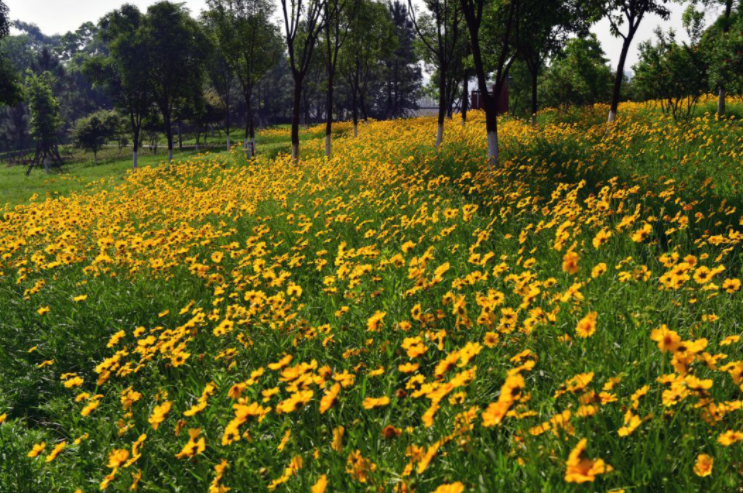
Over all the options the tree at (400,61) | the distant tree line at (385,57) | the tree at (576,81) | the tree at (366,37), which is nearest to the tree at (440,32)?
the distant tree line at (385,57)

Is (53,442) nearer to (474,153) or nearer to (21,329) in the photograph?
(21,329)

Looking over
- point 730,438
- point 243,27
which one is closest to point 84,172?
point 243,27

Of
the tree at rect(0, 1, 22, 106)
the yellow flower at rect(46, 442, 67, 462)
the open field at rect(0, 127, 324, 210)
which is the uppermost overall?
the tree at rect(0, 1, 22, 106)

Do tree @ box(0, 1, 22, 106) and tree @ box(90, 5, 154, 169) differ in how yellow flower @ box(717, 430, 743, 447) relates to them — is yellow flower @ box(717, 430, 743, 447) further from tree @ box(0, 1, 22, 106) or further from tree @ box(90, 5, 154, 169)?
tree @ box(90, 5, 154, 169)

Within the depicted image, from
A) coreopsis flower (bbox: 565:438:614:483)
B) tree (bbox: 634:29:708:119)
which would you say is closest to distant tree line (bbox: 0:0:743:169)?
tree (bbox: 634:29:708:119)

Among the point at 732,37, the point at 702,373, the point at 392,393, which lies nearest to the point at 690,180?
the point at 702,373

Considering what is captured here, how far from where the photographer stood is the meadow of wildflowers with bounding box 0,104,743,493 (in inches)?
75.3

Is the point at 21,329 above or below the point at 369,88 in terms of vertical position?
below

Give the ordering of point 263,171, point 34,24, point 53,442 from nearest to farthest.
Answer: point 53,442, point 263,171, point 34,24

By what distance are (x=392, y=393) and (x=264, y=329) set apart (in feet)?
3.92

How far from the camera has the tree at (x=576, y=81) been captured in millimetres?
28688

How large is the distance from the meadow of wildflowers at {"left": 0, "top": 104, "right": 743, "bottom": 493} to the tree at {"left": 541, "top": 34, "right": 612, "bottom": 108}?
24096mm

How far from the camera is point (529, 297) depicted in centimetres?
253

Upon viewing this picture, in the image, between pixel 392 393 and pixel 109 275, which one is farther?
pixel 109 275
